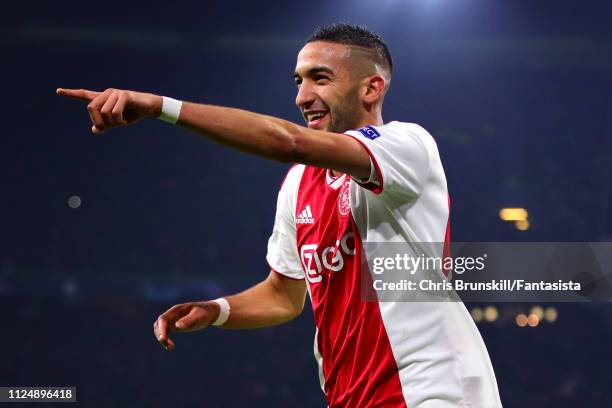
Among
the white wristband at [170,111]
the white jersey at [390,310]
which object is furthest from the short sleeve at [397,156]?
the white wristband at [170,111]

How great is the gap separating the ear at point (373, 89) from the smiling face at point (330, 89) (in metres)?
0.02

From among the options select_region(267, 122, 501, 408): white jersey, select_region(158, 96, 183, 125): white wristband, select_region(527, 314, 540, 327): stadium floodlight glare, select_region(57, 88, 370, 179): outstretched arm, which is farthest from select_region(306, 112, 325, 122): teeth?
select_region(527, 314, 540, 327): stadium floodlight glare

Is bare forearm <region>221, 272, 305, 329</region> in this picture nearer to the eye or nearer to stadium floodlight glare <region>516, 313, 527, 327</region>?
the eye

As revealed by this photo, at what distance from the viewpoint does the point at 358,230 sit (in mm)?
1898

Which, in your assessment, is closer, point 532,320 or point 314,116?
point 314,116

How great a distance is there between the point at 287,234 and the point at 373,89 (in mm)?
471

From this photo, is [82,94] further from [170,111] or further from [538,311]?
[538,311]

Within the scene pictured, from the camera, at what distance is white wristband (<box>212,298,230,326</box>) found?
2184 mm

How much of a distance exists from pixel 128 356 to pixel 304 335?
3.20 ft

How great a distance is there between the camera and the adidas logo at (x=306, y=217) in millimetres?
2068

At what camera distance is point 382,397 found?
1797 millimetres

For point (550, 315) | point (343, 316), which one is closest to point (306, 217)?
point (343, 316)

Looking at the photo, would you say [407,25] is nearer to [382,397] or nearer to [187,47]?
[187,47]

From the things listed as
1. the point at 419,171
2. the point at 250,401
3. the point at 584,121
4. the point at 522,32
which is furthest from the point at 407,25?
the point at 419,171
